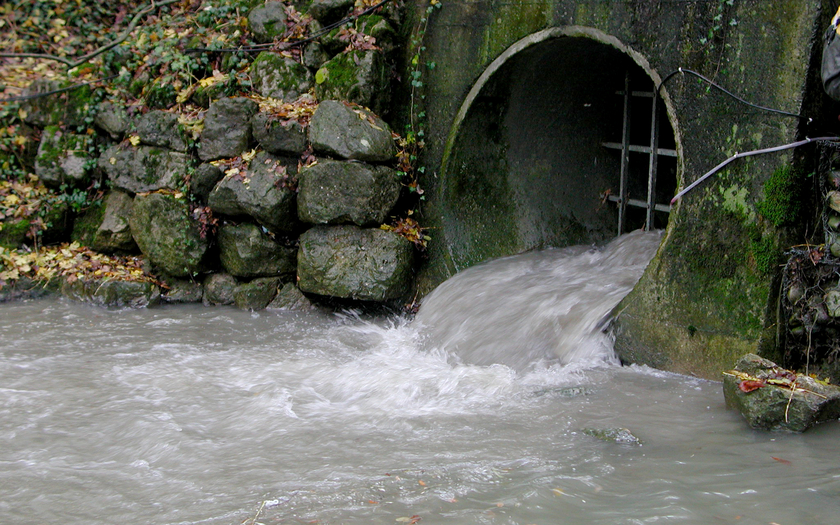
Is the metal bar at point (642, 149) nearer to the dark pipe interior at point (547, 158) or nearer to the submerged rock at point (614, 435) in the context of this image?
the dark pipe interior at point (547, 158)

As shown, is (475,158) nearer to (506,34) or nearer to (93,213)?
(506,34)

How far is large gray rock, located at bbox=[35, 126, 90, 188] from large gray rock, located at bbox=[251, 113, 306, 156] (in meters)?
2.03

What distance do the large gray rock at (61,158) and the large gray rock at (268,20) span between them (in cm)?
198

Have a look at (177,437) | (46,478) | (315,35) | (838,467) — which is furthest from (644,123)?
(46,478)

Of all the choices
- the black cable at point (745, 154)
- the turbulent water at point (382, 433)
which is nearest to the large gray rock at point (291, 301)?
the turbulent water at point (382, 433)

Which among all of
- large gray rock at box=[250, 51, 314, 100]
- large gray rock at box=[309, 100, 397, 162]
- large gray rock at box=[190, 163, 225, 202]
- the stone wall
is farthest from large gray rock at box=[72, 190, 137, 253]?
large gray rock at box=[309, 100, 397, 162]

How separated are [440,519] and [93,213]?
18.4ft

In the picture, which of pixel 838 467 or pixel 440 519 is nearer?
pixel 440 519

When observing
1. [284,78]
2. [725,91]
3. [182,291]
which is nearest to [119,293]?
[182,291]

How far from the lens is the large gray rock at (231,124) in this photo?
6.67 m

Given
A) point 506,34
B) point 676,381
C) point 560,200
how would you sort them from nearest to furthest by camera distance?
point 676,381
point 506,34
point 560,200

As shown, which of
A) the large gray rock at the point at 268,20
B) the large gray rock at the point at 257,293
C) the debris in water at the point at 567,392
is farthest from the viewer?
the large gray rock at the point at 268,20

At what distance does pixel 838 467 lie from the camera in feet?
11.0

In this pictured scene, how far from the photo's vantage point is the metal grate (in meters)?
6.06
